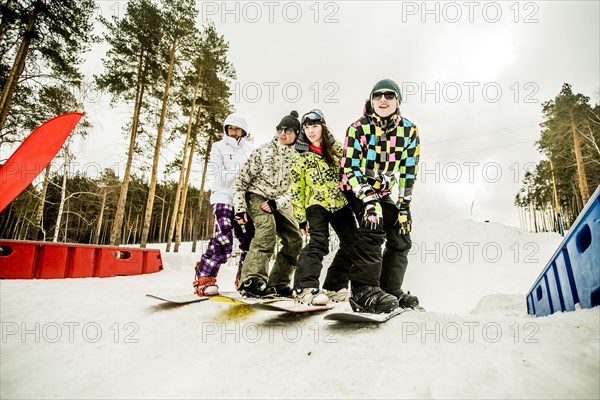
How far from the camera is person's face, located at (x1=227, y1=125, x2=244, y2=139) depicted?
4.16m

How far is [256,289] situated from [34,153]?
2.99 meters

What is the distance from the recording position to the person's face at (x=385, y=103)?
2479 millimetres

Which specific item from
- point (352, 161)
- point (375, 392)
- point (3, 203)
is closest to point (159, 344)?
point (375, 392)

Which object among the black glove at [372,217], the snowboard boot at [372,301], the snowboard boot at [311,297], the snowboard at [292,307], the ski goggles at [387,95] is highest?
the ski goggles at [387,95]

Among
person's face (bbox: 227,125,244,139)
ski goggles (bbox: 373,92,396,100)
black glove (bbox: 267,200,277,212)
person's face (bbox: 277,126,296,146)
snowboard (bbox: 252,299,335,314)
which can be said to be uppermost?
person's face (bbox: 227,125,244,139)

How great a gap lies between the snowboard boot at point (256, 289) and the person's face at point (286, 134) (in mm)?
1539

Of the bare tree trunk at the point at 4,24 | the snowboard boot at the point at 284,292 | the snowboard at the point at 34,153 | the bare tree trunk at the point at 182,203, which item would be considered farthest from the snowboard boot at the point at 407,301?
Answer: the bare tree trunk at the point at 4,24

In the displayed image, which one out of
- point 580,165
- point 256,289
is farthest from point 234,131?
point 580,165

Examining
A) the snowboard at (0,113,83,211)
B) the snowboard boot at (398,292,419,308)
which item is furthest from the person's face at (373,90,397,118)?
the snowboard at (0,113,83,211)

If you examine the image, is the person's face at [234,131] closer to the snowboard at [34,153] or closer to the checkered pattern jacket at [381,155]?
the snowboard at [34,153]

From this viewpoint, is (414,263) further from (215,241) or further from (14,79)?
(14,79)

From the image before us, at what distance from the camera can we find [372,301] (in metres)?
2.11

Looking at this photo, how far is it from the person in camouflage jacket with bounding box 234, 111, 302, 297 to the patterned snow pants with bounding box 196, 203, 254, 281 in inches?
19.4

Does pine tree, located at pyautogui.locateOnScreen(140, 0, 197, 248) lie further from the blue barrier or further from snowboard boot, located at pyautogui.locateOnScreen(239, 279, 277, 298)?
the blue barrier
